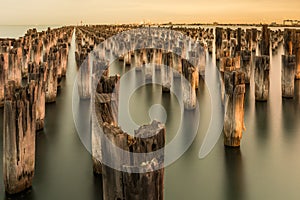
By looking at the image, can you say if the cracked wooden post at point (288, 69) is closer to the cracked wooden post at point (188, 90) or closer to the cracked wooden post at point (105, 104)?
the cracked wooden post at point (188, 90)

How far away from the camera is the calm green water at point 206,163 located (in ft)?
16.5

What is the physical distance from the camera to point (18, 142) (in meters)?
4.40

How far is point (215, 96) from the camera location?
34.6 ft

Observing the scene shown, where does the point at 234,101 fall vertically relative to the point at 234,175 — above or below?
above

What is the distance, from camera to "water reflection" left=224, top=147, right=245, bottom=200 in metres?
4.97

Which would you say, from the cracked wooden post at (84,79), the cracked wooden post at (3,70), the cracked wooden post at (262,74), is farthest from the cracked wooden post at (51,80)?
the cracked wooden post at (262,74)

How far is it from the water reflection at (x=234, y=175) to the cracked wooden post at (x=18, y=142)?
257 centimetres

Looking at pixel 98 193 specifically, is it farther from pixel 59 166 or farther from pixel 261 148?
pixel 261 148

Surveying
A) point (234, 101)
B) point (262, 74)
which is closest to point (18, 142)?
point (234, 101)

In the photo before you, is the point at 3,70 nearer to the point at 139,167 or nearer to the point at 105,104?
the point at 105,104

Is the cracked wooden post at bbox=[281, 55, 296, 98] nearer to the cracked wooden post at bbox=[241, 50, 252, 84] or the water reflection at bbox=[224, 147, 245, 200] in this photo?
the cracked wooden post at bbox=[241, 50, 252, 84]

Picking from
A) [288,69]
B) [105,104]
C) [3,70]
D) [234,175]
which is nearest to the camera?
[105,104]

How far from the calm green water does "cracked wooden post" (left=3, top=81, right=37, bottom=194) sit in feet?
0.67

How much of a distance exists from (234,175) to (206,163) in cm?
59
